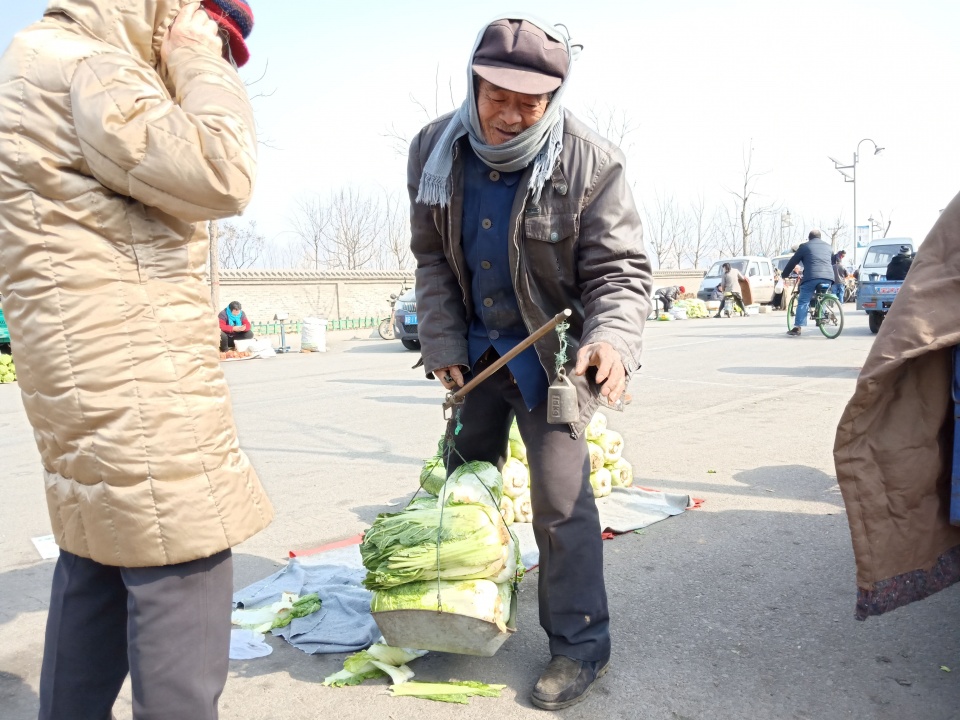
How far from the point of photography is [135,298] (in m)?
1.75

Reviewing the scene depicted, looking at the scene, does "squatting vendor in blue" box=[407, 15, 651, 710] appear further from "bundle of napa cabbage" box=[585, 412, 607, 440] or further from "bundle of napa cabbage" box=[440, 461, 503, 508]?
"bundle of napa cabbage" box=[585, 412, 607, 440]

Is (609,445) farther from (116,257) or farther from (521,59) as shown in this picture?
(116,257)

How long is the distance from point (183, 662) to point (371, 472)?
13.4 feet

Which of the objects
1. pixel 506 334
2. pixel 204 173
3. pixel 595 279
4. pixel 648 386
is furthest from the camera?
pixel 648 386

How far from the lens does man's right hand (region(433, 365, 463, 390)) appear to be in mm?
2990

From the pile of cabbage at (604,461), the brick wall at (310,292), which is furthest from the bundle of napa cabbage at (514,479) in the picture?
the brick wall at (310,292)

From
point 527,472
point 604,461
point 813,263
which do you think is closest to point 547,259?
point 527,472

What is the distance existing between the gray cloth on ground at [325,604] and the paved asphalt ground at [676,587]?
0.08m

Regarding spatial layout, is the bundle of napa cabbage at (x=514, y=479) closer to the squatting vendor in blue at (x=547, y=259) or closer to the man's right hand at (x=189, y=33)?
the squatting vendor in blue at (x=547, y=259)

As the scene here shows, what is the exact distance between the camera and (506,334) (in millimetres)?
2938

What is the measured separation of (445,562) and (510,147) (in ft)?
4.52

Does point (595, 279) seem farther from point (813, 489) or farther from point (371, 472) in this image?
point (371, 472)

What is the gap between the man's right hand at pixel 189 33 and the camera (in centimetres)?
184

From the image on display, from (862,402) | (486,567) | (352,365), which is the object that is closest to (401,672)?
(486,567)
